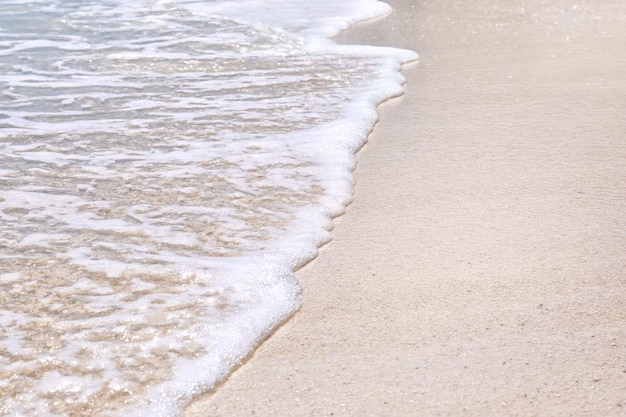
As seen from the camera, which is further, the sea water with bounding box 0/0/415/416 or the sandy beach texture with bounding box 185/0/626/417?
the sea water with bounding box 0/0/415/416

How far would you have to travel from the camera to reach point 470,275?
2.19 metres

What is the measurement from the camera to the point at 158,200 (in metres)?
2.74

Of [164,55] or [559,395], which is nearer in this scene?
[559,395]

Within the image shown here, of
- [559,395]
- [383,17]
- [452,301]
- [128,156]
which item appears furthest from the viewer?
[383,17]

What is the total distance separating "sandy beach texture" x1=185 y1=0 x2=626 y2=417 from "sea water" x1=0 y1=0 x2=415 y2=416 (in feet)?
0.41

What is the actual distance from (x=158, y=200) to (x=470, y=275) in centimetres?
112

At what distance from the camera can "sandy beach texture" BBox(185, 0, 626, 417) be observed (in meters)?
1.70

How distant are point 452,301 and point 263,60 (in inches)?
126

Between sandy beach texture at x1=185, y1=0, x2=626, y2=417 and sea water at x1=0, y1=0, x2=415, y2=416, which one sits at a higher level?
sea water at x1=0, y1=0, x2=415, y2=416

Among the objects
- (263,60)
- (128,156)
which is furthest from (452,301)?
(263,60)

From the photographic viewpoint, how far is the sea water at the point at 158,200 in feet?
6.07

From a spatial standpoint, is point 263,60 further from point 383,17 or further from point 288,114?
point 383,17

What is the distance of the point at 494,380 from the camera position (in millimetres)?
1725

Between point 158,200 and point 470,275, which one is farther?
point 158,200
